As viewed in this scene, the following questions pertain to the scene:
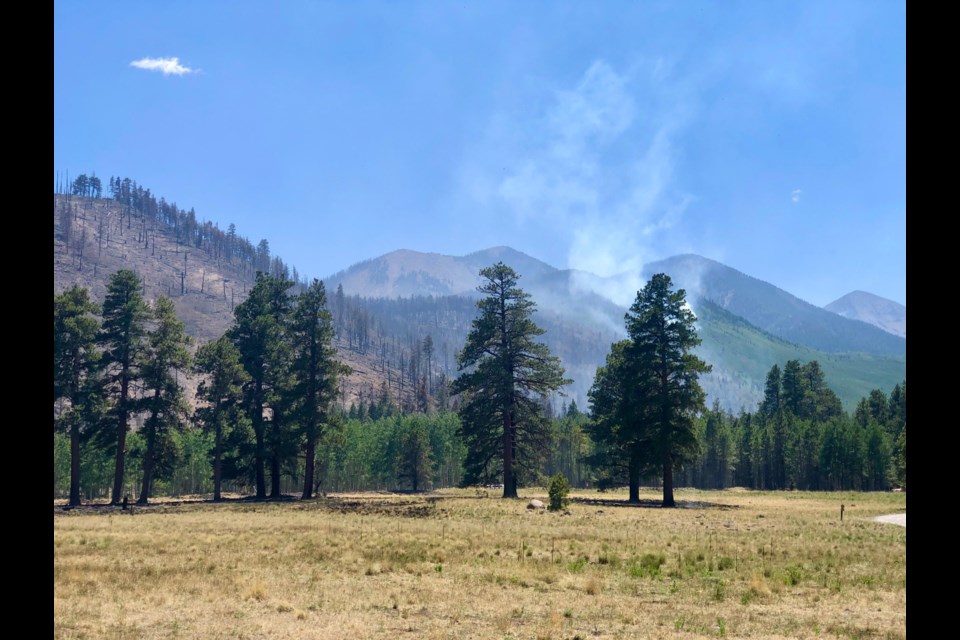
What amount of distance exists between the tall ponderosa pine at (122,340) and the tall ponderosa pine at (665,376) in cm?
3578

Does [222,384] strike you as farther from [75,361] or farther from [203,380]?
[75,361]

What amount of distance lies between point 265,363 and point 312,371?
6102 mm

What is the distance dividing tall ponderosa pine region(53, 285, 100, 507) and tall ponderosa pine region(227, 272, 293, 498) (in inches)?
413

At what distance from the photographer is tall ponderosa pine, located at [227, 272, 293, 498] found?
54.8 m

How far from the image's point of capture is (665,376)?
4631 centimetres

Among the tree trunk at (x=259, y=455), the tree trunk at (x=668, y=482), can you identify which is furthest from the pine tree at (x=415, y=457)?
the tree trunk at (x=668, y=482)

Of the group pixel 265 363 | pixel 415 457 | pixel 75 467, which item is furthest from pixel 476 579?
pixel 415 457

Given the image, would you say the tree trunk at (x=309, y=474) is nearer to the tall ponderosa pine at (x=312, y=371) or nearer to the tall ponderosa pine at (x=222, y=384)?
the tall ponderosa pine at (x=312, y=371)

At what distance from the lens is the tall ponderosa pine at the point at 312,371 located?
172 feet

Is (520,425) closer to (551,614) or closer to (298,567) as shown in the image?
(298,567)

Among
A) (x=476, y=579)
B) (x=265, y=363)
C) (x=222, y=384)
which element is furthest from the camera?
(x=265, y=363)

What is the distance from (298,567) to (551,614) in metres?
8.90

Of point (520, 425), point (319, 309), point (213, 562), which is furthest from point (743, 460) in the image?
point (213, 562)
